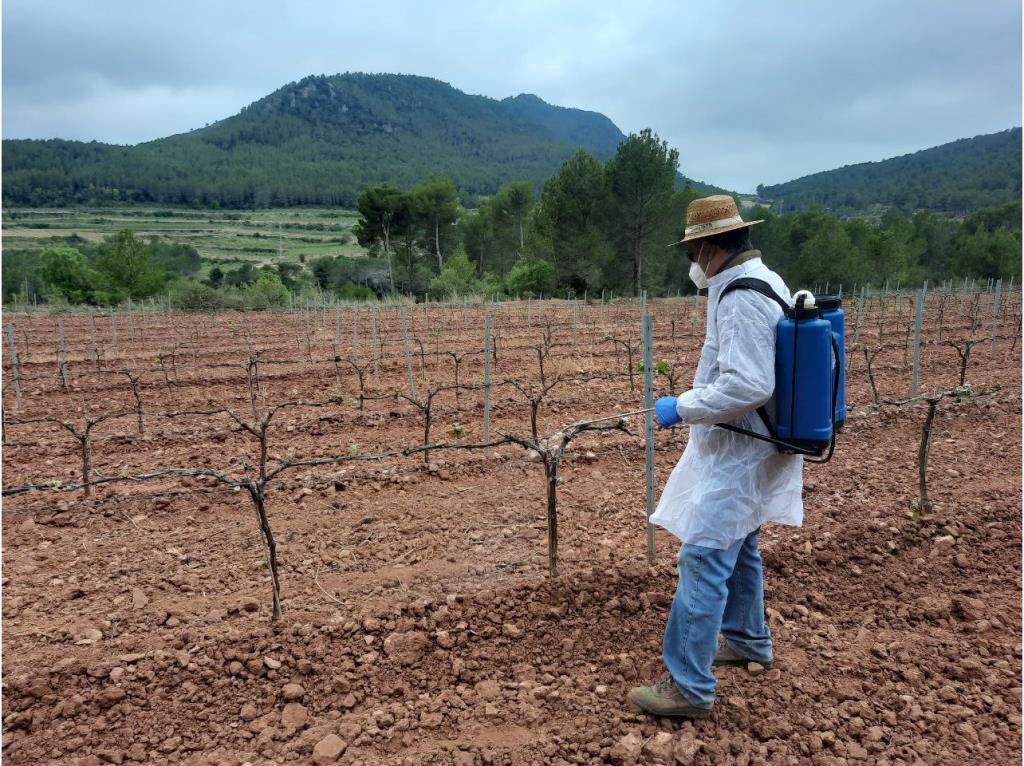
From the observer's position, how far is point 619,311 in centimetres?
2502

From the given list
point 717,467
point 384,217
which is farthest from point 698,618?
point 384,217

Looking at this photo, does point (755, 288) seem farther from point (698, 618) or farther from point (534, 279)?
point (534, 279)

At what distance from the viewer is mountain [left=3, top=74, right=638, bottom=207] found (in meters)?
103

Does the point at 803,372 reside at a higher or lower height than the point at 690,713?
higher

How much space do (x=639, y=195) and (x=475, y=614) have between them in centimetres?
2943

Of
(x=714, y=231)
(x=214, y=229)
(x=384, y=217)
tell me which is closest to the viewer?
(x=714, y=231)

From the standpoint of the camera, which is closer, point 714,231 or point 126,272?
point 714,231

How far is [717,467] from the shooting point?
2332mm

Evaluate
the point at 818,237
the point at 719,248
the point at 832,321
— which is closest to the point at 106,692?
the point at 719,248

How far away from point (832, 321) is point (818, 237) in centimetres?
3817

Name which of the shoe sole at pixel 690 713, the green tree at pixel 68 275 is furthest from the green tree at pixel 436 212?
the shoe sole at pixel 690 713

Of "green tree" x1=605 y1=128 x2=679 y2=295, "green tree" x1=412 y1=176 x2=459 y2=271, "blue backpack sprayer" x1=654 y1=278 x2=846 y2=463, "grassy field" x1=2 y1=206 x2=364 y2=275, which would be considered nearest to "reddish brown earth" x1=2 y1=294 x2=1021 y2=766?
"blue backpack sprayer" x1=654 y1=278 x2=846 y2=463

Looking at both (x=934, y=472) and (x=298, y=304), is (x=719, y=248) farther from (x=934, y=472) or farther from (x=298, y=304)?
(x=298, y=304)

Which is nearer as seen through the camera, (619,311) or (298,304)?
(619,311)
